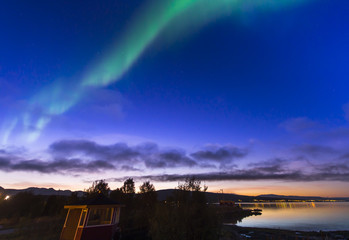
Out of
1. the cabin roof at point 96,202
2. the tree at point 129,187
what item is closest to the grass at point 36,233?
the cabin roof at point 96,202

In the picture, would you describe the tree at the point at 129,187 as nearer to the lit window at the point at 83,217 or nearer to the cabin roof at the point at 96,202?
the cabin roof at the point at 96,202

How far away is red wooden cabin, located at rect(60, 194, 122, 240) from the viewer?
17722mm

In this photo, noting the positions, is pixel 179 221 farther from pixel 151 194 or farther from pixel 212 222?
pixel 151 194

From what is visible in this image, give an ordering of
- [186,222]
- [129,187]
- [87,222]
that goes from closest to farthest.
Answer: [186,222] → [87,222] → [129,187]

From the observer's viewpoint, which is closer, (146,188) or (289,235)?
(289,235)

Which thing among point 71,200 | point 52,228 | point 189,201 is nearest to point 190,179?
point 189,201

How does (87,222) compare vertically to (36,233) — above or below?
above

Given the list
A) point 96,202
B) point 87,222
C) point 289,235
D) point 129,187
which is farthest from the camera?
point 129,187

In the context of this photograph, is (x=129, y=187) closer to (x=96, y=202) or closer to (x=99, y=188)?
(x=99, y=188)

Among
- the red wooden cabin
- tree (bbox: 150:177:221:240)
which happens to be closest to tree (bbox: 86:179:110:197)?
the red wooden cabin

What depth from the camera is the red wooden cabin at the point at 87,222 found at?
17.7 meters

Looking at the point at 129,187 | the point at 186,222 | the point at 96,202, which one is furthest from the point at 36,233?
the point at 129,187

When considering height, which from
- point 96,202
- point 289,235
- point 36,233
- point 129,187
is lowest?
point 289,235

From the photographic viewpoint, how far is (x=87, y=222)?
711 inches
